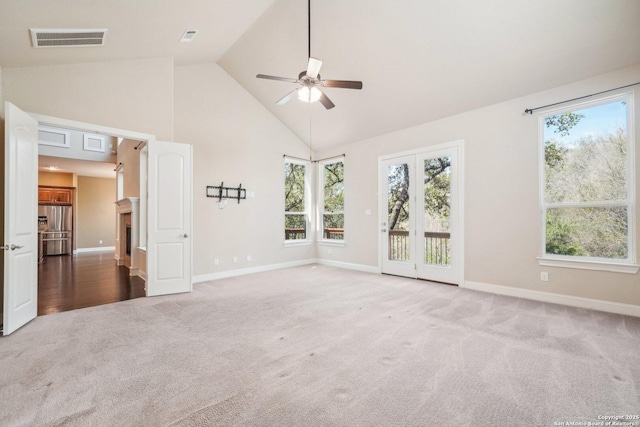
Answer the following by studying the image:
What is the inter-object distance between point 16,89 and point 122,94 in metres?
1.07

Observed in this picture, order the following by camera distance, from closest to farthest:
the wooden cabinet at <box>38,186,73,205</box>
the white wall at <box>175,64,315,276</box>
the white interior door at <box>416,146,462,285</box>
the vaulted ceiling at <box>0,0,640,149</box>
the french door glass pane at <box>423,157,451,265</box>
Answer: the vaulted ceiling at <box>0,0,640,149</box> < the white interior door at <box>416,146,462,285</box> < the french door glass pane at <box>423,157,451,265</box> < the white wall at <box>175,64,315,276</box> < the wooden cabinet at <box>38,186,73,205</box>

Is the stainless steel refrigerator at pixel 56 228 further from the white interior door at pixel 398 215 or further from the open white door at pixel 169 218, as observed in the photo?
the white interior door at pixel 398 215

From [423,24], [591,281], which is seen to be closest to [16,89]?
[423,24]

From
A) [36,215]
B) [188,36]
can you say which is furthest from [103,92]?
[36,215]

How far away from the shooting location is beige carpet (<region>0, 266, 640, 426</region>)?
172 centimetres

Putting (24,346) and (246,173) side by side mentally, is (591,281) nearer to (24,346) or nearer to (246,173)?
(246,173)

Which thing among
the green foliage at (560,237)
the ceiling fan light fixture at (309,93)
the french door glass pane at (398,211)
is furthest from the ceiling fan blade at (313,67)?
the green foliage at (560,237)

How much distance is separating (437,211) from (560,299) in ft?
6.90

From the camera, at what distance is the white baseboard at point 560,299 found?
3434mm

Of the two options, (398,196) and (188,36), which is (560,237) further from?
(188,36)

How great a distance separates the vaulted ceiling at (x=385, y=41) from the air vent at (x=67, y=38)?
102 millimetres

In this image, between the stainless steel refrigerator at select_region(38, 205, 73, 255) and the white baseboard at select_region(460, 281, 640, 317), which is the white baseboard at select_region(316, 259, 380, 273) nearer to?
the white baseboard at select_region(460, 281, 640, 317)

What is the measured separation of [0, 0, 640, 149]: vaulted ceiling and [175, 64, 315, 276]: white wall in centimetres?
53

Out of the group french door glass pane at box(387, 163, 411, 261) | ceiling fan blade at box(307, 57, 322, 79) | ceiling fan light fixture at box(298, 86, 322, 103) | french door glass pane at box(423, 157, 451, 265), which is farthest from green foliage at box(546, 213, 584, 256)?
ceiling fan blade at box(307, 57, 322, 79)
